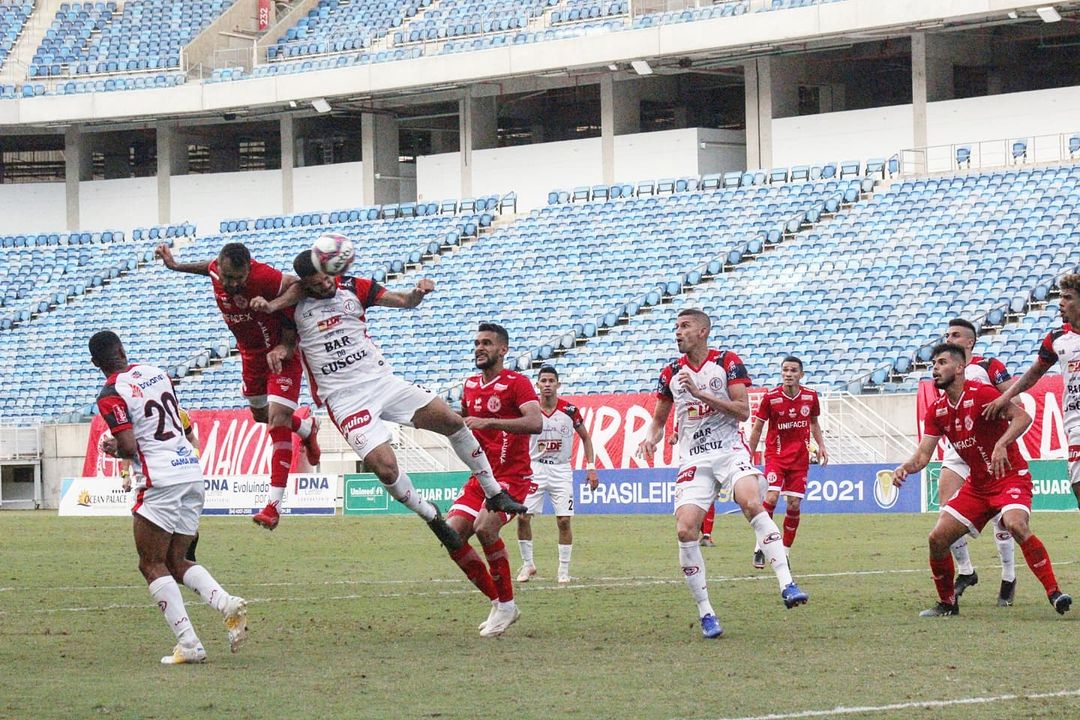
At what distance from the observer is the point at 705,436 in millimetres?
13430

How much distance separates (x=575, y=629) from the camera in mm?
13633

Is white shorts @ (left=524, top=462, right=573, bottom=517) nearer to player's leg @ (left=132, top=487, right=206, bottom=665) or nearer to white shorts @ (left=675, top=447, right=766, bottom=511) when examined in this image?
white shorts @ (left=675, top=447, right=766, bottom=511)

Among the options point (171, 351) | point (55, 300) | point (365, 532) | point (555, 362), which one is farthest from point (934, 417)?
point (55, 300)

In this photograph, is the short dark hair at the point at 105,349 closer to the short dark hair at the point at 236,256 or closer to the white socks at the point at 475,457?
the short dark hair at the point at 236,256

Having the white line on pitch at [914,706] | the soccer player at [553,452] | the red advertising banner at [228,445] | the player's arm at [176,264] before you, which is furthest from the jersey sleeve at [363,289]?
the red advertising banner at [228,445]

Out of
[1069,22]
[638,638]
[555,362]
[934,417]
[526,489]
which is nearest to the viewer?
[638,638]

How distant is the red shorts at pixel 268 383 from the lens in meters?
14.8

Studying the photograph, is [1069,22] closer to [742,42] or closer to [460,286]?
[742,42]

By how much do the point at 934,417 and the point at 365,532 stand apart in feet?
54.2

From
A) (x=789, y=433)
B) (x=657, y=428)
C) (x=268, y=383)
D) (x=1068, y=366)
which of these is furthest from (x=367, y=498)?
(x=1068, y=366)

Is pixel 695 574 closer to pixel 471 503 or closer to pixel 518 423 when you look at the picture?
pixel 518 423

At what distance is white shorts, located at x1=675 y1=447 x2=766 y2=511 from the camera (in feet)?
43.5

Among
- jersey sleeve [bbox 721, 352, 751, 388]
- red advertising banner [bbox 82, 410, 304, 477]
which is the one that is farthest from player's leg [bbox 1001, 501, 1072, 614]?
red advertising banner [bbox 82, 410, 304, 477]

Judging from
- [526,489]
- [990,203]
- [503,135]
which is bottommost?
[526,489]
